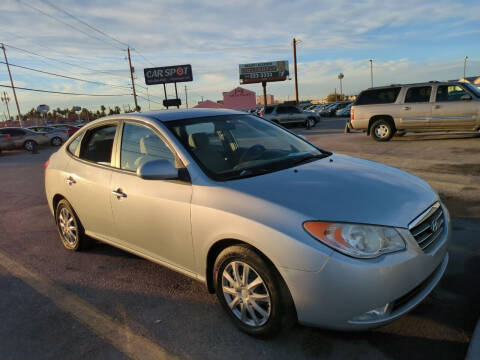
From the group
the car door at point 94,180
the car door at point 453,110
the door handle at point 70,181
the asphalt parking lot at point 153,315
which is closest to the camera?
the asphalt parking lot at point 153,315

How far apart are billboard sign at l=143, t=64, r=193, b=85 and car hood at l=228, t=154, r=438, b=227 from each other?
53949 mm

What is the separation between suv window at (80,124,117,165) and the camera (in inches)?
147

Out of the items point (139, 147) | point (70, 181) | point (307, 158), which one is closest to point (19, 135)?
point (70, 181)

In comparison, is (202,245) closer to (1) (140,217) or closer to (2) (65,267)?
(1) (140,217)

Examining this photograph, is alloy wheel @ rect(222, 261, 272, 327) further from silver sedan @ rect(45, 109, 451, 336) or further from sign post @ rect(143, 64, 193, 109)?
sign post @ rect(143, 64, 193, 109)

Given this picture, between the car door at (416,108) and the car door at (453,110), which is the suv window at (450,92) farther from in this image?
the car door at (416,108)

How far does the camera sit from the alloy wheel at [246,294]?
247 centimetres

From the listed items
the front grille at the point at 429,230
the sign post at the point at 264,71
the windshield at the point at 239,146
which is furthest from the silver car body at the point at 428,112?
the sign post at the point at 264,71

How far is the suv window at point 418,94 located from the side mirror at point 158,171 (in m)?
11.5

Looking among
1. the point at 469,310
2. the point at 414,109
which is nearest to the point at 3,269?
the point at 469,310

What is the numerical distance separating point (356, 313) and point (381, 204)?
0.72 meters

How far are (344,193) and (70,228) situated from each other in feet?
11.2

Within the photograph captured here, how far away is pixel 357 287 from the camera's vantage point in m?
2.10

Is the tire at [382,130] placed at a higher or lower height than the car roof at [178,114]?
lower
